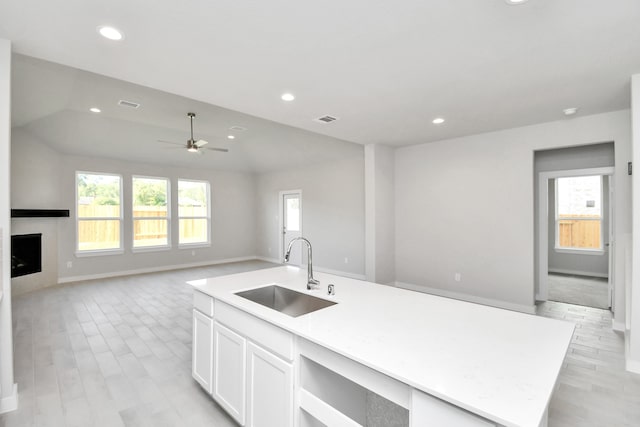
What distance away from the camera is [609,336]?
3533mm

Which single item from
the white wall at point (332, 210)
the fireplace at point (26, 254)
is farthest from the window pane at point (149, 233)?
the white wall at point (332, 210)

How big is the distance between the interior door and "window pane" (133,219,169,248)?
2.88 metres

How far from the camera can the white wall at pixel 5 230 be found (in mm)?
2154

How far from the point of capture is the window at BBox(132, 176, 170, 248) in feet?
22.9

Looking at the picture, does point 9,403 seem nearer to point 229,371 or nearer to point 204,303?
point 204,303

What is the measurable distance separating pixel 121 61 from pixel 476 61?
289 cm

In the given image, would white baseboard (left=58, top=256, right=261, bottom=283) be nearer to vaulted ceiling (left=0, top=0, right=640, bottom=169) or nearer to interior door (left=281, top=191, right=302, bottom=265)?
interior door (left=281, top=191, right=302, bottom=265)

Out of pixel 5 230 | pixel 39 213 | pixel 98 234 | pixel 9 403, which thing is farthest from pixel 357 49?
pixel 98 234

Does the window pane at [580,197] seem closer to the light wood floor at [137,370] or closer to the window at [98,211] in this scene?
the light wood floor at [137,370]

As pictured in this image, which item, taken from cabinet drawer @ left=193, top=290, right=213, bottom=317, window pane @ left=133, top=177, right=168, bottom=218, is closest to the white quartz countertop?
cabinet drawer @ left=193, top=290, right=213, bottom=317

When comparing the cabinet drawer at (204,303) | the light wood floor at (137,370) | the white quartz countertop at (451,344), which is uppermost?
the white quartz countertop at (451,344)

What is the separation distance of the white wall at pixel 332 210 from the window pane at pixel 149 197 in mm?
2768

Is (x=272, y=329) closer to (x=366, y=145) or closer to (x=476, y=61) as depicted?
(x=476, y=61)

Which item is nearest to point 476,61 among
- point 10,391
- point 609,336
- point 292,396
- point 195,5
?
point 195,5
